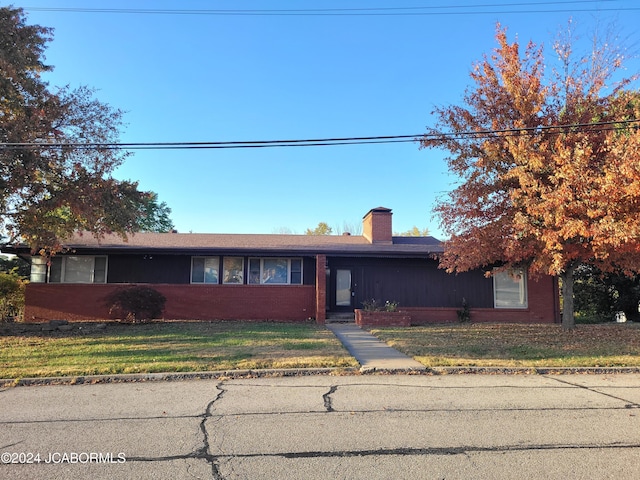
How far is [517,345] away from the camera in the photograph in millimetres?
11852

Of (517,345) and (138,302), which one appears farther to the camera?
(138,302)

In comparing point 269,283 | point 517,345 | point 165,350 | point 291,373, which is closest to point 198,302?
point 269,283

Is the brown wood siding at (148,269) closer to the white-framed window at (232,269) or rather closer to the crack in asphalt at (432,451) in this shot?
the white-framed window at (232,269)

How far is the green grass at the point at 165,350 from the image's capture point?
884 centimetres

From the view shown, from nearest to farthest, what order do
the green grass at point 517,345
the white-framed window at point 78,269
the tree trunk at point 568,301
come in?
the green grass at point 517,345
the tree trunk at point 568,301
the white-framed window at point 78,269

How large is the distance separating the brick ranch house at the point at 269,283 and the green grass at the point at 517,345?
2952mm

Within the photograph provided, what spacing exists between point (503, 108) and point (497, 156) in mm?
1579

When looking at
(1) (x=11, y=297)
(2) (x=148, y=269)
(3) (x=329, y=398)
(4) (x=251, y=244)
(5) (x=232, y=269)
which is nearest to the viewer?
(3) (x=329, y=398)

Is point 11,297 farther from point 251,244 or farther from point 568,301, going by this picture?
point 568,301

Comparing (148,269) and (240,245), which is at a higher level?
(240,245)

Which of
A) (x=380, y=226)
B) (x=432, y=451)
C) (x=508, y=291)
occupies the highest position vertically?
(x=380, y=226)

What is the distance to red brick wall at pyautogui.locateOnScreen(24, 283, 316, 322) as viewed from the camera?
18.6m

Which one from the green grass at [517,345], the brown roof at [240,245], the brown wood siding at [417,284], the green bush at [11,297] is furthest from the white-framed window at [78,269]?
the green grass at [517,345]

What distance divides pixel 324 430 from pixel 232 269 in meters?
14.6
